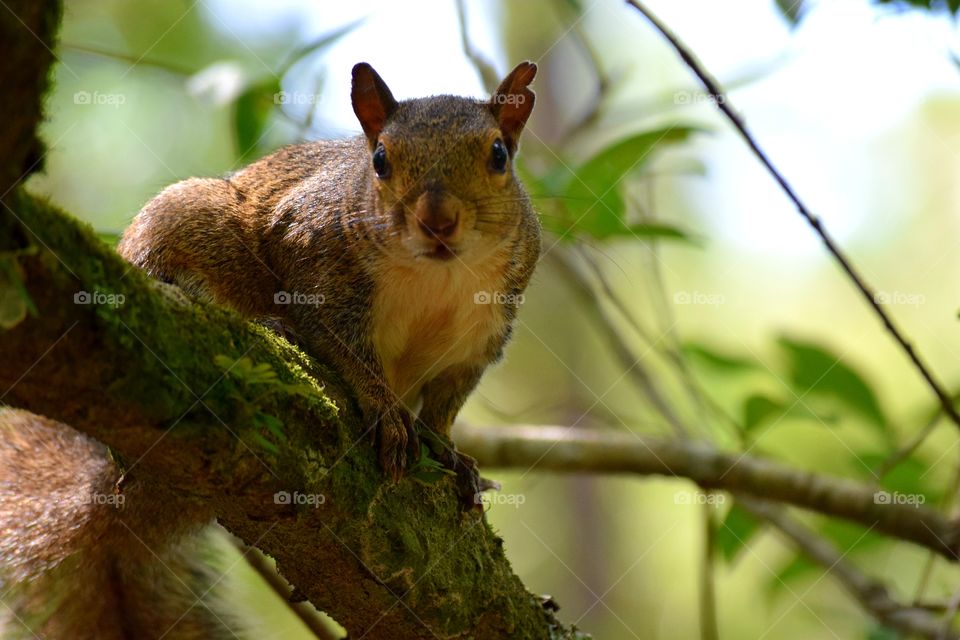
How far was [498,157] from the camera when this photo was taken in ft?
9.04

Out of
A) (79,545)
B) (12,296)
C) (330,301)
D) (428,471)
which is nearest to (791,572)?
(428,471)

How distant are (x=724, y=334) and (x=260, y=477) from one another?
28.1 ft

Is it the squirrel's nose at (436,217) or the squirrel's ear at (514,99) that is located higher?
the squirrel's ear at (514,99)

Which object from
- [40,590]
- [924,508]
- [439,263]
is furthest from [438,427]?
[924,508]

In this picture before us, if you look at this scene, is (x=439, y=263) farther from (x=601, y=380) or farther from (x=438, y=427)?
(x=601, y=380)

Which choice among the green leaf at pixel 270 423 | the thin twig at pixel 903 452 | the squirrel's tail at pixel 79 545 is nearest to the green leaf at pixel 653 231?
the thin twig at pixel 903 452

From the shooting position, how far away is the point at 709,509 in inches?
151

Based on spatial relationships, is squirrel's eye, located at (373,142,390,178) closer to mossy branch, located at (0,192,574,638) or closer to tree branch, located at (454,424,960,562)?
mossy branch, located at (0,192,574,638)

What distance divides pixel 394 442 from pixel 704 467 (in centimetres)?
179

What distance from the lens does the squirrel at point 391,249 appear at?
2.56 metres

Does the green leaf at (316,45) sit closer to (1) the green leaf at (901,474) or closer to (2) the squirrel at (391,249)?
(2) the squirrel at (391,249)

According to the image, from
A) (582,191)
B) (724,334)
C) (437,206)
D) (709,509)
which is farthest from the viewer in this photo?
(724,334)

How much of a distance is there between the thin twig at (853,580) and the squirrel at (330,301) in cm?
170

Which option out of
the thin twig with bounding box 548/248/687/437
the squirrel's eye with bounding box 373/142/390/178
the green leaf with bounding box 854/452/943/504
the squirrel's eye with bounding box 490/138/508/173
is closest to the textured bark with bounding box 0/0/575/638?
the squirrel's eye with bounding box 373/142/390/178
